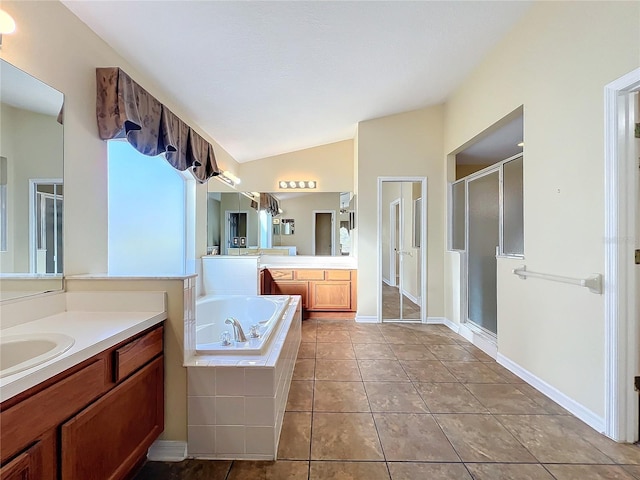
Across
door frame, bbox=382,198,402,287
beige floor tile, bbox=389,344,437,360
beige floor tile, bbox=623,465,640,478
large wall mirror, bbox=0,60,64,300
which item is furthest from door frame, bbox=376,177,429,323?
large wall mirror, bbox=0,60,64,300

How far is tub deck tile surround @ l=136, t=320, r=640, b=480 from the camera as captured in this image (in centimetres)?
144

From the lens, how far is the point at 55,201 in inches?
62.2

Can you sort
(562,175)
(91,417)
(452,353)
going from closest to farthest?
1. (91,417)
2. (562,175)
3. (452,353)

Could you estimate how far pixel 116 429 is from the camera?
1198 mm

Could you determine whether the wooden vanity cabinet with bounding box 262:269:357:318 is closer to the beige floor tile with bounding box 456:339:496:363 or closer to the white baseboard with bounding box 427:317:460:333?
the white baseboard with bounding box 427:317:460:333

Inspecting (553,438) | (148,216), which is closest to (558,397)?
(553,438)

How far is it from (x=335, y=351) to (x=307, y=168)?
9.35 feet

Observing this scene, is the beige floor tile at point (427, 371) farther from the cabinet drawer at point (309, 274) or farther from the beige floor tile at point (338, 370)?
the cabinet drawer at point (309, 274)

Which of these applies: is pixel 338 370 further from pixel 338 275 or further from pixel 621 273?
pixel 621 273

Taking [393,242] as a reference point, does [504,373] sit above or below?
below

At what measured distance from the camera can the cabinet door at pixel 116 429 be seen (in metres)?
1.00

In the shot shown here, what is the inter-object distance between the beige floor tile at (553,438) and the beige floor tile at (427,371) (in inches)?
22.2

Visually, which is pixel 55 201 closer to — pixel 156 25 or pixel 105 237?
pixel 105 237

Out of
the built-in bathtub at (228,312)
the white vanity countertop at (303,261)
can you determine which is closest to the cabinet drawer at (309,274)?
the white vanity countertop at (303,261)
